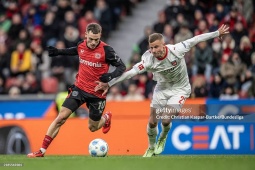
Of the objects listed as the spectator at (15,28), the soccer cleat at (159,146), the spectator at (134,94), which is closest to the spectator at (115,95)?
the spectator at (134,94)

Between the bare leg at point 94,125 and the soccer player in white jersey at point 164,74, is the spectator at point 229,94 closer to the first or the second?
the soccer player in white jersey at point 164,74

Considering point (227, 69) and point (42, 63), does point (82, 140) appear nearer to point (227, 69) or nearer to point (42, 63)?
point (227, 69)

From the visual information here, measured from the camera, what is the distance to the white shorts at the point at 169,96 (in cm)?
1366

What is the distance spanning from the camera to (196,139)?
16.6 meters

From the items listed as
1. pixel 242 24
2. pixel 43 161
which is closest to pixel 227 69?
pixel 242 24

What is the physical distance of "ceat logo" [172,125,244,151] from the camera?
16281 mm

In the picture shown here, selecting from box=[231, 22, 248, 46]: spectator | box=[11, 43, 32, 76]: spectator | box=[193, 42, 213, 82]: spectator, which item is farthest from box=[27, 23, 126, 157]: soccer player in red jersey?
box=[11, 43, 32, 76]: spectator

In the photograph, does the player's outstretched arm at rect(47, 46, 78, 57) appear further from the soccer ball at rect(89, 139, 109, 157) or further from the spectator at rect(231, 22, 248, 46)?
the spectator at rect(231, 22, 248, 46)

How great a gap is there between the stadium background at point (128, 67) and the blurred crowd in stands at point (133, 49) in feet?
0.09

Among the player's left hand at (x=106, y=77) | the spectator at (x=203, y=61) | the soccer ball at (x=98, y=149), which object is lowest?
the soccer ball at (x=98, y=149)

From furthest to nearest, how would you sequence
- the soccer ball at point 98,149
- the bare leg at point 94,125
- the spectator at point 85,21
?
the spectator at point 85,21 < the bare leg at point 94,125 < the soccer ball at point 98,149

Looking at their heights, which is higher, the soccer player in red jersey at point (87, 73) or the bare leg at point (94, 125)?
the soccer player in red jersey at point (87, 73)

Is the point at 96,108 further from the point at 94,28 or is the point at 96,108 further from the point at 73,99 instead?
the point at 94,28

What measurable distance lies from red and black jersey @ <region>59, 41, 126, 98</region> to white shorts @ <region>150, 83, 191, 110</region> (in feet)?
3.28
